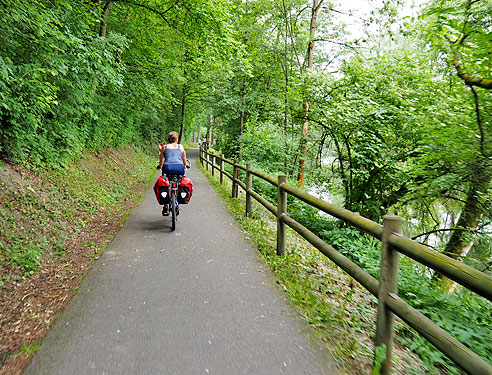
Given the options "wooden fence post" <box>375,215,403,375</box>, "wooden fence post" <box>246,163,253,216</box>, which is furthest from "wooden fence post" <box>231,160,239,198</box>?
"wooden fence post" <box>375,215,403,375</box>

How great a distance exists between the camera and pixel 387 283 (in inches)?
85.7

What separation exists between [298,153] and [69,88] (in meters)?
8.27

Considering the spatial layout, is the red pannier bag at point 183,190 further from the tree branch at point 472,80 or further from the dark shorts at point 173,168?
the tree branch at point 472,80

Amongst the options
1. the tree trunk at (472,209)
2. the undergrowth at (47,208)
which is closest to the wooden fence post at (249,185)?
the undergrowth at (47,208)

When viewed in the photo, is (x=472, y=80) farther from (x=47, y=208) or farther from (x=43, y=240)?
(x=47, y=208)

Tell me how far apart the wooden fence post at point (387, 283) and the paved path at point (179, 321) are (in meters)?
0.45

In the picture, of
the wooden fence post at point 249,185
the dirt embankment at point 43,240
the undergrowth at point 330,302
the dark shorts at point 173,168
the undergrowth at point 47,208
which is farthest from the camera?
the wooden fence post at point 249,185

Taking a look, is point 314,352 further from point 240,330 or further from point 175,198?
point 175,198

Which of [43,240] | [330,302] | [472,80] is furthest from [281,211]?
[43,240]

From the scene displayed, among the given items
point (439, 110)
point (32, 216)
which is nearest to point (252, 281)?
point (32, 216)

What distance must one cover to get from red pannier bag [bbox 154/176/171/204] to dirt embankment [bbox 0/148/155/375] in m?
1.12

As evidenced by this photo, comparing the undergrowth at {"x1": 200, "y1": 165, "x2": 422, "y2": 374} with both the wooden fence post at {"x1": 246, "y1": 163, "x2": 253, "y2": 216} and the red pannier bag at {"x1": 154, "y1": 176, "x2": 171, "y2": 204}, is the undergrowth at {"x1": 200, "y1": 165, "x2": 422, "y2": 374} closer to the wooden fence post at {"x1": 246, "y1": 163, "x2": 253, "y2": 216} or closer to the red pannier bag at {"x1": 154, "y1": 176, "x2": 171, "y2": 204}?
the wooden fence post at {"x1": 246, "y1": 163, "x2": 253, "y2": 216}

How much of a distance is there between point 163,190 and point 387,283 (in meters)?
4.29

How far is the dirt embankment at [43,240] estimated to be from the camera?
2711mm
